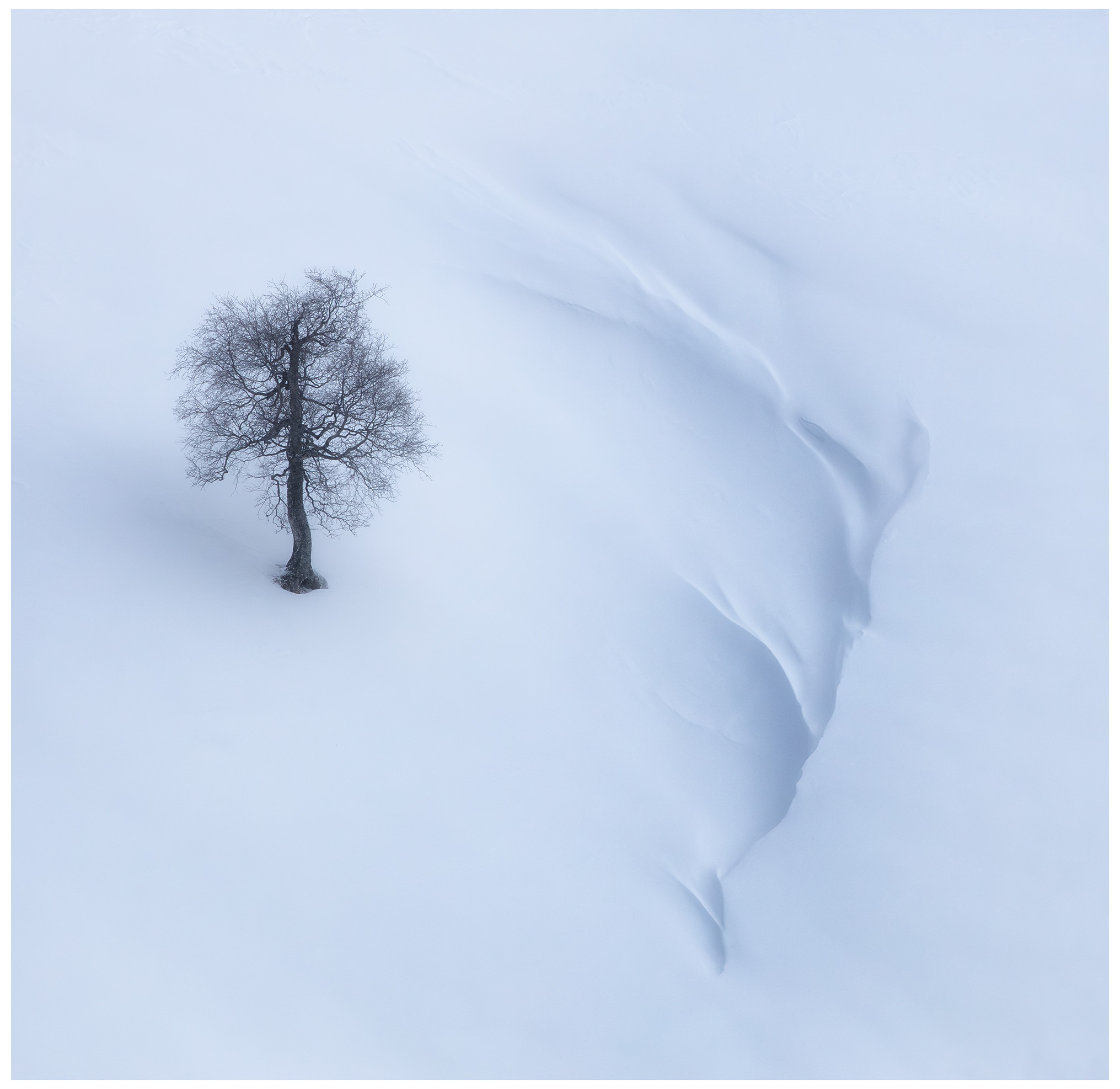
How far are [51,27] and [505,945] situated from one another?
20.9 meters

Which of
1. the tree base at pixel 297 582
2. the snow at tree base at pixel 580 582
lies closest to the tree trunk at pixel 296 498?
the tree base at pixel 297 582

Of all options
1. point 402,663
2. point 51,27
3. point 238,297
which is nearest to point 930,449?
point 402,663

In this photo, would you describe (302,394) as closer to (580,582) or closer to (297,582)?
(297,582)

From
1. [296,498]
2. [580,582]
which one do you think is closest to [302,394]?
[296,498]

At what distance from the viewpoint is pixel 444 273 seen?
18.4 m

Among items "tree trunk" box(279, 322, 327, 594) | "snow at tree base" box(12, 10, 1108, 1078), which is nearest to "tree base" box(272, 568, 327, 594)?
"tree trunk" box(279, 322, 327, 594)

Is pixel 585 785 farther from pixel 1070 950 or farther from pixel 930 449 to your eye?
pixel 930 449

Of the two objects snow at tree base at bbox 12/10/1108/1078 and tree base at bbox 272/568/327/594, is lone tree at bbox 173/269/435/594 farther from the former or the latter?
snow at tree base at bbox 12/10/1108/1078

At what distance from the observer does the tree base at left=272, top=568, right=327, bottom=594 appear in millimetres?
12727

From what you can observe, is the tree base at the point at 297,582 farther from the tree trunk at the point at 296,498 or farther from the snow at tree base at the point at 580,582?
the snow at tree base at the point at 580,582

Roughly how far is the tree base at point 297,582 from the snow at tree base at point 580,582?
16 cm

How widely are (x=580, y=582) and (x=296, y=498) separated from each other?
424 cm

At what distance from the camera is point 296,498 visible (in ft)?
40.2

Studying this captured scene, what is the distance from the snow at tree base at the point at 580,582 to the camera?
1000cm
